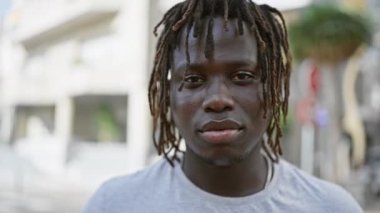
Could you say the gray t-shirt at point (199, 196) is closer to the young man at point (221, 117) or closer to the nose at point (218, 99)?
the young man at point (221, 117)

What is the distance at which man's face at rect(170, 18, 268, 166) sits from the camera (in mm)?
1171

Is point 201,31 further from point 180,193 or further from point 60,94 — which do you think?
point 60,94

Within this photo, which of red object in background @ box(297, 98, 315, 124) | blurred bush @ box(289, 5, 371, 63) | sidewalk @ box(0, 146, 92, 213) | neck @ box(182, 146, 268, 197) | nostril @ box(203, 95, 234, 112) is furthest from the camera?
red object in background @ box(297, 98, 315, 124)

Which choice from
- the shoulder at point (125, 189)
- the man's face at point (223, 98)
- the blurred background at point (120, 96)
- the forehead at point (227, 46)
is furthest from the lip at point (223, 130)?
the blurred background at point (120, 96)

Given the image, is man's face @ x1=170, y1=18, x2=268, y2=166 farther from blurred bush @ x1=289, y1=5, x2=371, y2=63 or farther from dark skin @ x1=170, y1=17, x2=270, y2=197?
blurred bush @ x1=289, y1=5, x2=371, y2=63

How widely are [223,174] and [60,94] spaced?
64.9 feet

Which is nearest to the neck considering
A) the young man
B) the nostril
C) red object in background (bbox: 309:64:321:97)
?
the young man

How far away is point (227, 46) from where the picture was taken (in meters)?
1.20

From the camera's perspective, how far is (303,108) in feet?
39.8

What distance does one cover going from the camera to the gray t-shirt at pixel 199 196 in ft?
4.14

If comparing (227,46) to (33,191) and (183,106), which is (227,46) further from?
(33,191)

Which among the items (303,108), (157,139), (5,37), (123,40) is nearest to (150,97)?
(157,139)

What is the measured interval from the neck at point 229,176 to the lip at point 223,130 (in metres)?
0.09

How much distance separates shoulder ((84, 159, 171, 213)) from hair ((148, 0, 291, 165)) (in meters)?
0.06
